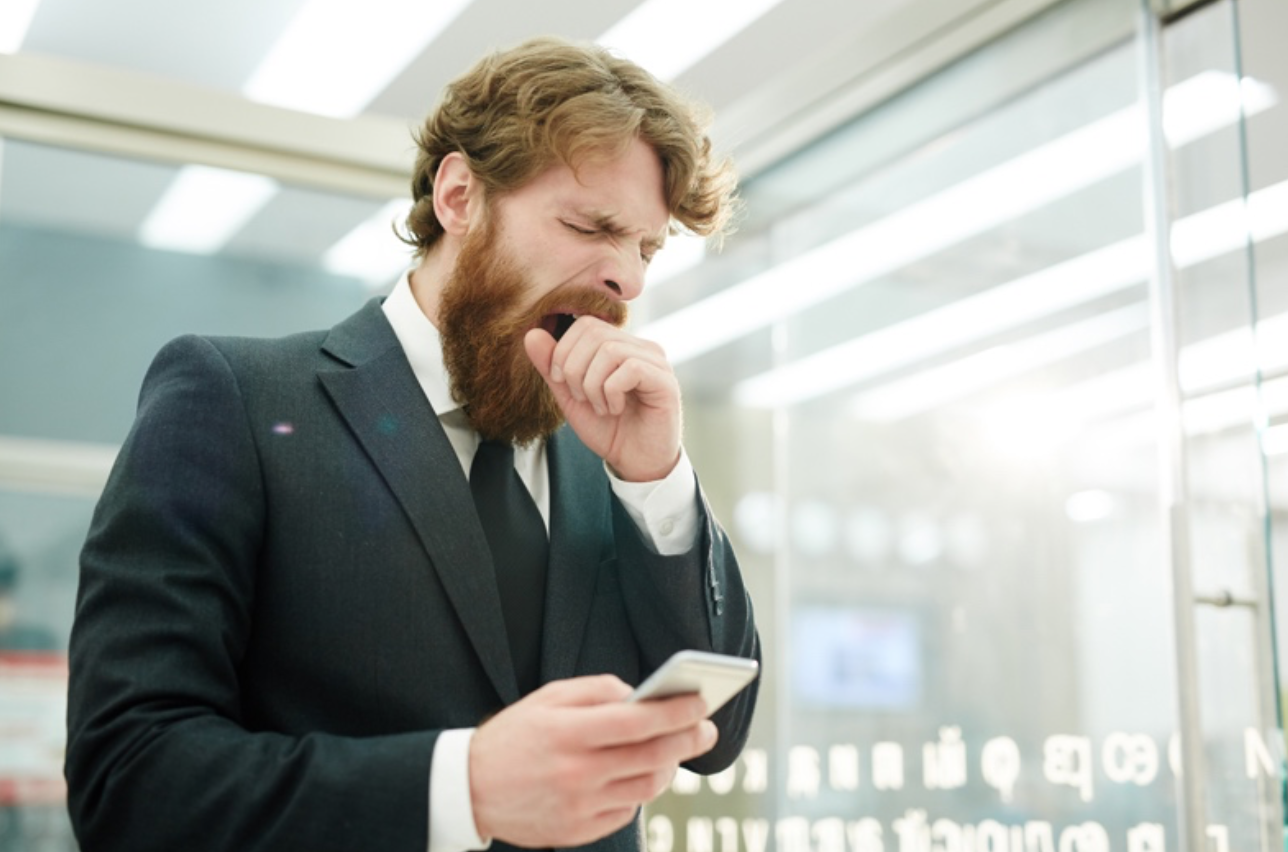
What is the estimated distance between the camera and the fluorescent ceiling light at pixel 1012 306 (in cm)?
254

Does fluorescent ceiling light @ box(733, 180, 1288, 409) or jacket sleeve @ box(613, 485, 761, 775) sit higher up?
fluorescent ceiling light @ box(733, 180, 1288, 409)

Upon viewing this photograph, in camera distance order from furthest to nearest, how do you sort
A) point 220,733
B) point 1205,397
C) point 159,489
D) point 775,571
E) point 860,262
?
point 775,571
point 860,262
point 1205,397
point 159,489
point 220,733

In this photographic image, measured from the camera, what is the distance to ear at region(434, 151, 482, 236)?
1684 millimetres

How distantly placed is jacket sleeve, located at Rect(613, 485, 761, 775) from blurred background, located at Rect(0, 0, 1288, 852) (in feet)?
4.54

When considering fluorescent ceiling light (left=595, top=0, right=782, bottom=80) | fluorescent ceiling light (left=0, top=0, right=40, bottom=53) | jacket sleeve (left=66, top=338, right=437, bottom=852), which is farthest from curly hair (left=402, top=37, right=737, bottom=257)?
fluorescent ceiling light (left=0, top=0, right=40, bottom=53)

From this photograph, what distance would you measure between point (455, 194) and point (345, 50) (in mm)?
2753

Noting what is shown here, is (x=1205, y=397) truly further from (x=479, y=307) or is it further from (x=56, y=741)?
(x=56, y=741)

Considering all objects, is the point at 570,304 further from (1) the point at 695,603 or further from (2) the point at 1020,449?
(2) the point at 1020,449

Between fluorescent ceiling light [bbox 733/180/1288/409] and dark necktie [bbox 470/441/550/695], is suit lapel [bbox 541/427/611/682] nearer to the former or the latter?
dark necktie [bbox 470/441/550/695]

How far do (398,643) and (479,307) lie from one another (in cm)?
43

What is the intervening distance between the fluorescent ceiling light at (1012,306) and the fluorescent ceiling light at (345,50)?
1405 millimetres

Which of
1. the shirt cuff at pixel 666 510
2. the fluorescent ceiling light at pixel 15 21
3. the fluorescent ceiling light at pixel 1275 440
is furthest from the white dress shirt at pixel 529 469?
the fluorescent ceiling light at pixel 15 21

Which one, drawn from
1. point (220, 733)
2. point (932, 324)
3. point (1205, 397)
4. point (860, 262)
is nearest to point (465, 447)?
point (220, 733)

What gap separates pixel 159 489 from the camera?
1.19 metres
